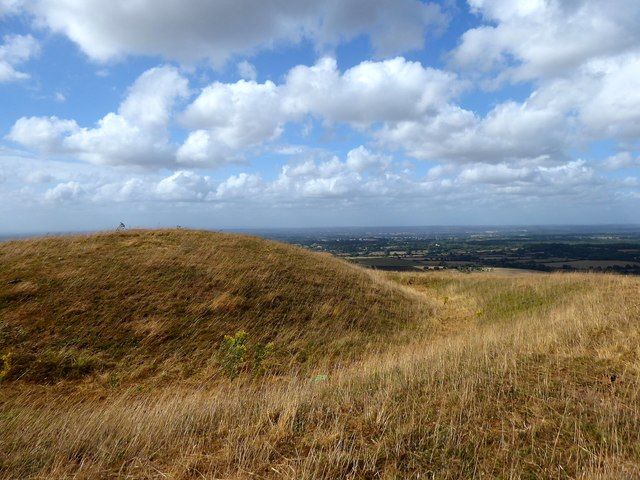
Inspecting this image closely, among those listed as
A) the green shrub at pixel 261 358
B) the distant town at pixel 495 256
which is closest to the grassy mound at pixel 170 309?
the green shrub at pixel 261 358

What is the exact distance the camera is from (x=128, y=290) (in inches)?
583

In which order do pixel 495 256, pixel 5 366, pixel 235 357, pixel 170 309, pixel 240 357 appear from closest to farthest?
pixel 5 366
pixel 240 357
pixel 235 357
pixel 170 309
pixel 495 256

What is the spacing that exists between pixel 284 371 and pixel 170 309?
17.4 feet

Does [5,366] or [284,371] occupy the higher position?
[5,366]

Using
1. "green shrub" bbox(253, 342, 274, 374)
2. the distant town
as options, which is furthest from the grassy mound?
the distant town

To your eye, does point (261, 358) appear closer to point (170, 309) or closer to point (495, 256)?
point (170, 309)

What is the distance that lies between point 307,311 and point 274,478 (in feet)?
40.9

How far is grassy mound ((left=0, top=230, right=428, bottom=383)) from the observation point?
37.1ft

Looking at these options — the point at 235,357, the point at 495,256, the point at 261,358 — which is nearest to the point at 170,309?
the point at 235,357

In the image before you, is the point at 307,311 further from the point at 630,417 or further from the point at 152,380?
the point at 630,417

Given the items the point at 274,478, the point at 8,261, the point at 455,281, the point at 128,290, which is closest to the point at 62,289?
the point at 128,290

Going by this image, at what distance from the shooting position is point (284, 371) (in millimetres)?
11750

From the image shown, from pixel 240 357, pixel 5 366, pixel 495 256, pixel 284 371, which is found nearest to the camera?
pixel 5 366

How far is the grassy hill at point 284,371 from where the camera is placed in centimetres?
459
